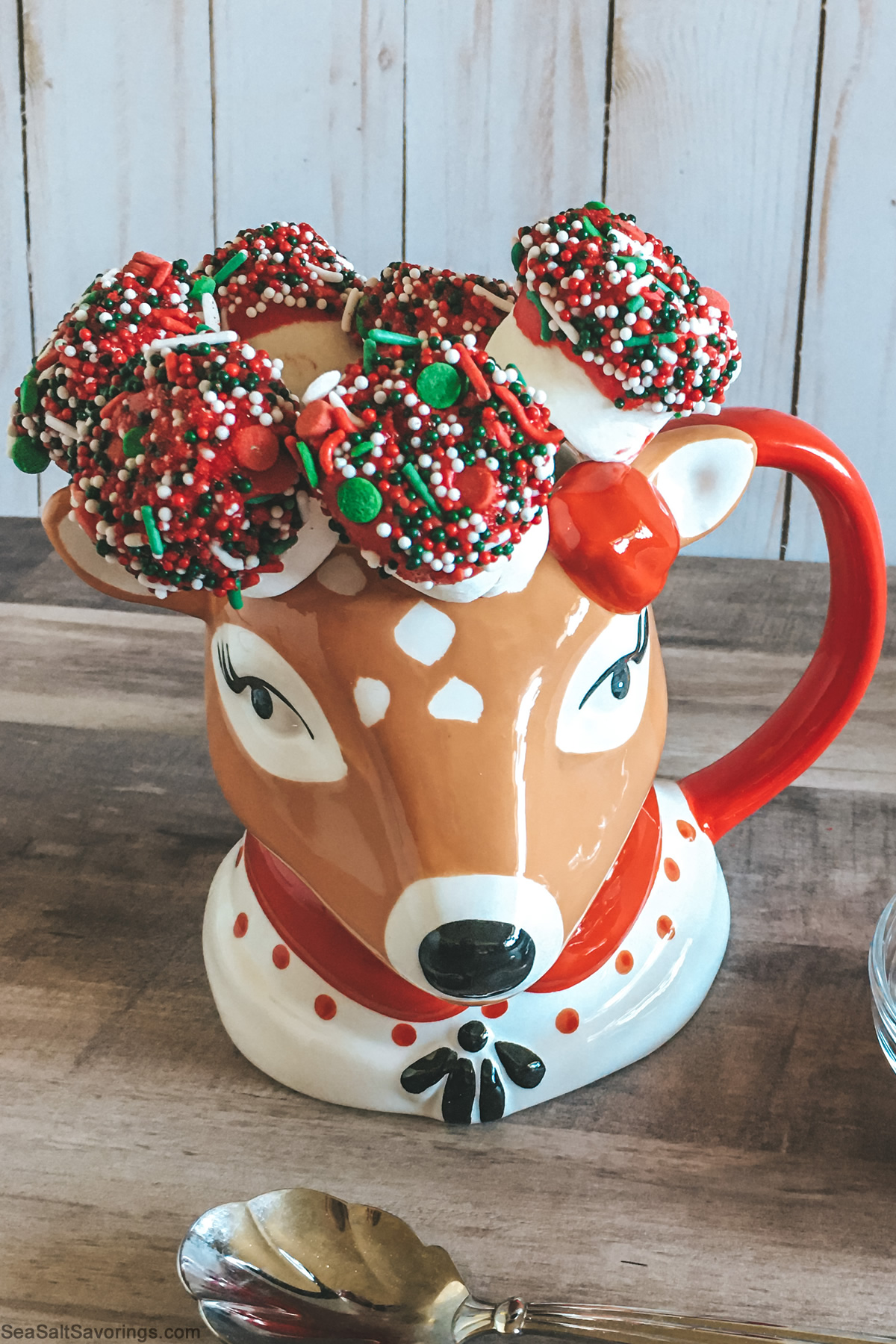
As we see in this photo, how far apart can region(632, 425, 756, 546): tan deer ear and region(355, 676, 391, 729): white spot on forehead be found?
110 millimetres

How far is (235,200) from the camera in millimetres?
1051

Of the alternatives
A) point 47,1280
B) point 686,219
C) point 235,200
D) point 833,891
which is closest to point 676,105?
point 686,219

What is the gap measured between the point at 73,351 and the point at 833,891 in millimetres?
387

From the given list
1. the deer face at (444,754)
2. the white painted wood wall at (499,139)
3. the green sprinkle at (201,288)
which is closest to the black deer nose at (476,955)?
the deer face at (444,754)

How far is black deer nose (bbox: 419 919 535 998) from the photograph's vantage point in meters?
0.40

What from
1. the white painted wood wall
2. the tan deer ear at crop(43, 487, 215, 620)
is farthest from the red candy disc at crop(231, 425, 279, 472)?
the white painted wood wall

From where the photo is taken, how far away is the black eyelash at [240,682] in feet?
1.43

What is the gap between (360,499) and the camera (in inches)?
13.8

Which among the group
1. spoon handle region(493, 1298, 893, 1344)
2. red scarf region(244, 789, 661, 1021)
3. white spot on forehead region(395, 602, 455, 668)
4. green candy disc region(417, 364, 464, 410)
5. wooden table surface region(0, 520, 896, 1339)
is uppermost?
green candy disc region(417, 364, 464, 410)

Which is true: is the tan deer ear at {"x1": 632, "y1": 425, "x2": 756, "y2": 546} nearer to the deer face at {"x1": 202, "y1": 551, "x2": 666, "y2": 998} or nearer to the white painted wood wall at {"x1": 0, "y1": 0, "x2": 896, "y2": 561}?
the deer face at {"x1": 202, "y1": 551, "x2": 666, "y2": 998}

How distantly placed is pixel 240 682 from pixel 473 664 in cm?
9

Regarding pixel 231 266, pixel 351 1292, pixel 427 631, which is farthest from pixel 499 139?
pixel 351 1292

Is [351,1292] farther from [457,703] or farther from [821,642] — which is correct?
[821,642]

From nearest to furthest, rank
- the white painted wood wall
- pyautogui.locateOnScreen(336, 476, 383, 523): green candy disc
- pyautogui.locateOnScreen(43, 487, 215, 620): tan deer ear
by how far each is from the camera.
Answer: pyautogui.locateOnScreen(336, 476, 383, 523): green candy disc, pyautogui.locateOnScreen(43, 487, 215, 620): tan deer ear, the white painted wood wall
